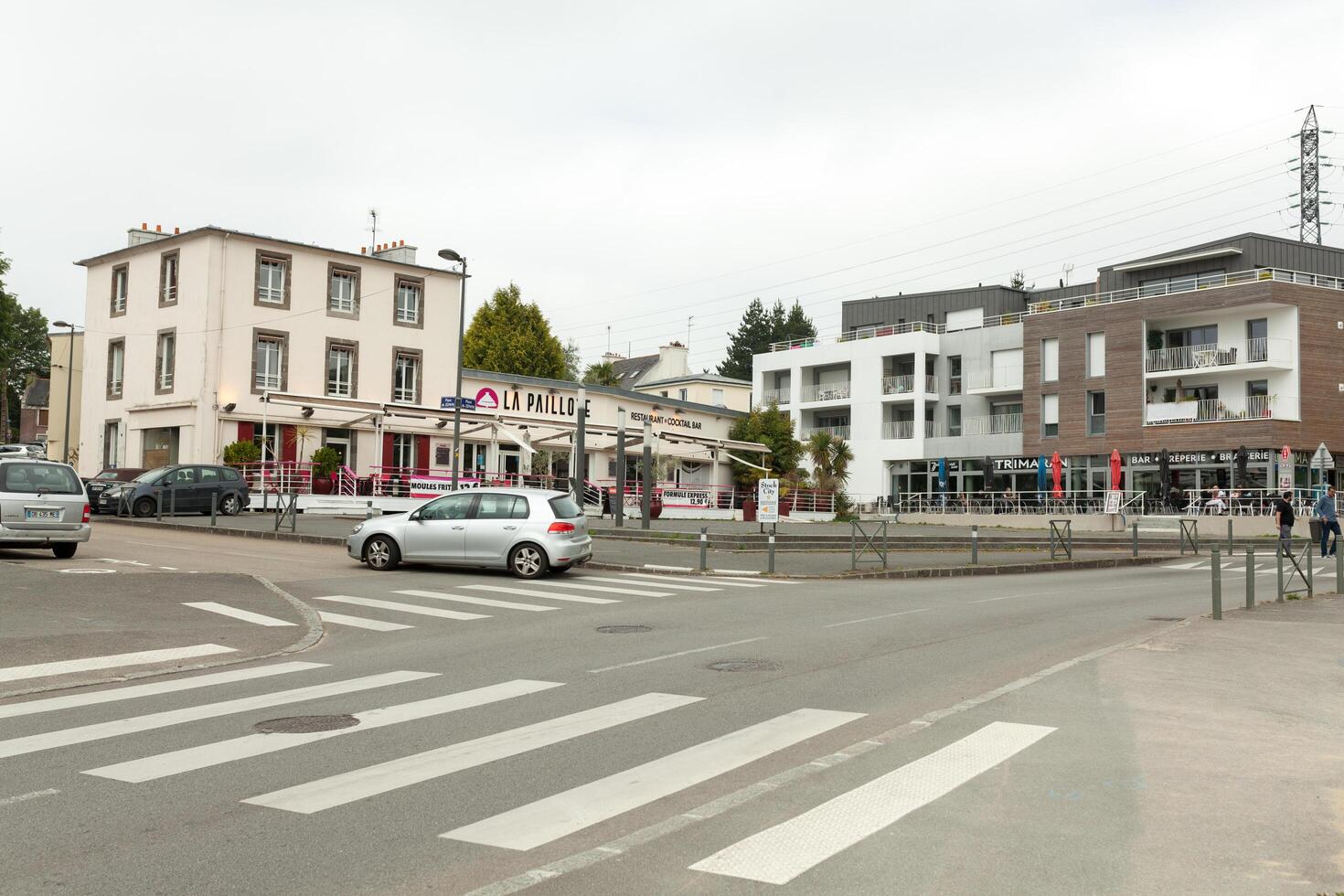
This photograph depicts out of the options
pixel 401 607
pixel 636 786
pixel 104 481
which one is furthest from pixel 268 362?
pixel 636 786

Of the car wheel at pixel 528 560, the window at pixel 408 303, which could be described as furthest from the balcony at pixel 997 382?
the car wheel at pixel 528 560

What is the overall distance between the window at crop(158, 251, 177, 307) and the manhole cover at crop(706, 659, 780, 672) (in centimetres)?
3825

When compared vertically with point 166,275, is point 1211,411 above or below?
below

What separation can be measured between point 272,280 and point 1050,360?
3558 centimetres

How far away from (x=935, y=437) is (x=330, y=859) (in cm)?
5805

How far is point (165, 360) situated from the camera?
42.1 meters

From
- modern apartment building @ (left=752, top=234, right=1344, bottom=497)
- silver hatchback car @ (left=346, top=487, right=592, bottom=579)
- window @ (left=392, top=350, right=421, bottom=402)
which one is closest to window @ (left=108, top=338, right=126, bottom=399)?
window @ (left=392, top=350, right=421, bottom=402)

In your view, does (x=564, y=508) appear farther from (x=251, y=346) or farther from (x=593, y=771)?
(x=251, y=346)

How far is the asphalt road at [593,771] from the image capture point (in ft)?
15.2

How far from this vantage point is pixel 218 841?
4.93 m

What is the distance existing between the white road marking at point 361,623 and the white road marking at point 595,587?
4.47 meters

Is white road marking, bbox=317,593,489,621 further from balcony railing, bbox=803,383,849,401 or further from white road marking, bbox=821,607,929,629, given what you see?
balcony railing, bbox=803,383,849,401

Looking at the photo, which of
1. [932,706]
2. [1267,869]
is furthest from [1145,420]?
[1267,869]

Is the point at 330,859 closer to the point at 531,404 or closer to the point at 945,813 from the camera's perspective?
the point at 945,813
